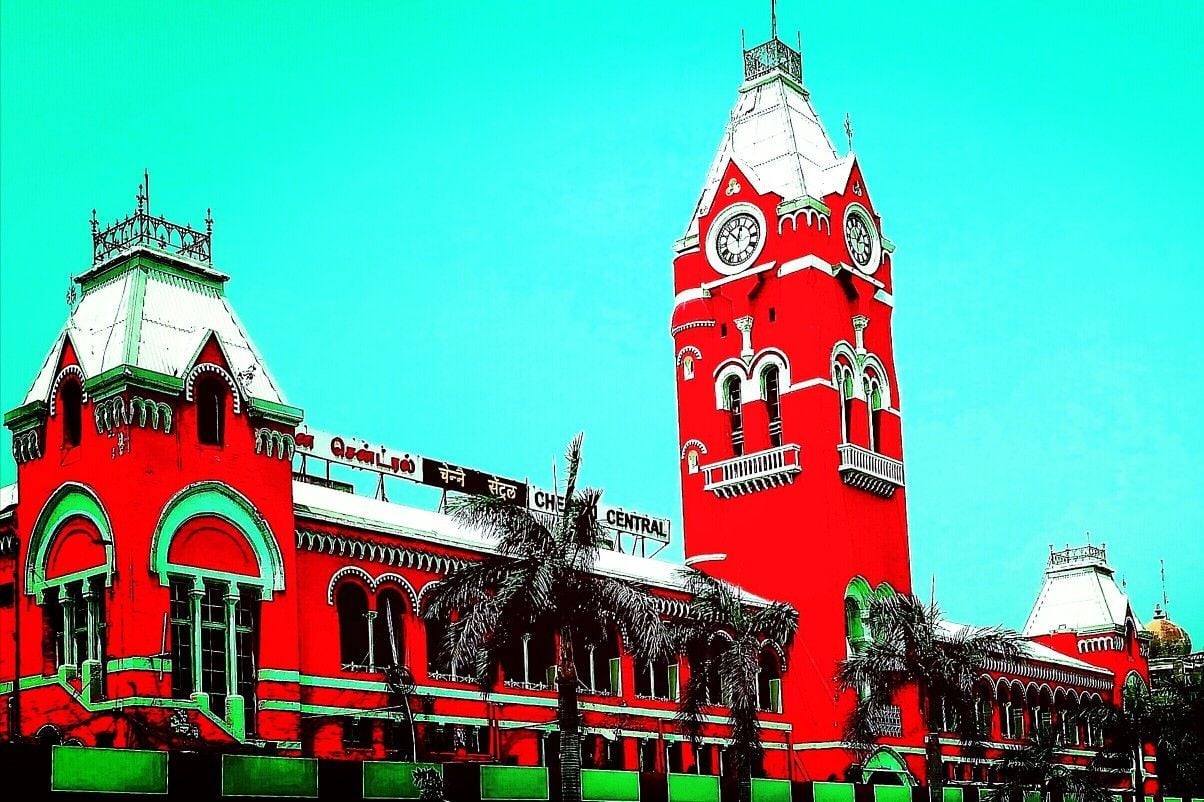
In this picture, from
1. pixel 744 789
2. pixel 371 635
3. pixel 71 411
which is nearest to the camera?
pixel 71 411

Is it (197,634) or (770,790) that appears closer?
(197,634)

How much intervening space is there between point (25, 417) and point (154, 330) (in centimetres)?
532

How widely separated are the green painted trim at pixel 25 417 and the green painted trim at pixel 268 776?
15.9 metres

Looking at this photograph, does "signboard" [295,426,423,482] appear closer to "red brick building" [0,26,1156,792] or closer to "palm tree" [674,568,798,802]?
"red brick building" [0,26,1156,792]

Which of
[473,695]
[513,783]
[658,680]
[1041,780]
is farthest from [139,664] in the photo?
[1041,780]

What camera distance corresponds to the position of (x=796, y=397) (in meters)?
77.6

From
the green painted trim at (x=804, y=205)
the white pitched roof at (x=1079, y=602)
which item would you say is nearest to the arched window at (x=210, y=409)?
the green painted trim at (x=804, y=205)

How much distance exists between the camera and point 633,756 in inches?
2621

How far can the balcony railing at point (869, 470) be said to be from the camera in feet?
253

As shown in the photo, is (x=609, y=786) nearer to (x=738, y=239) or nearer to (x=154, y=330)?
(x=154, y=330)

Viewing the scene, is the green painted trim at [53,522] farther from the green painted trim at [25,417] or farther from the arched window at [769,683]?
the arched window at [769,683]

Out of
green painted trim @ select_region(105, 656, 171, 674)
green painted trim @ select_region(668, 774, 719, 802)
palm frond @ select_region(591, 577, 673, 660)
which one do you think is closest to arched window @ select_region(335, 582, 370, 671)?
green painted trim @ select_region(105, 656, 171, 674)

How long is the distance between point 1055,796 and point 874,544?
563 inches

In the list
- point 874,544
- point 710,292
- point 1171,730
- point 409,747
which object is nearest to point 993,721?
point 1171,730
